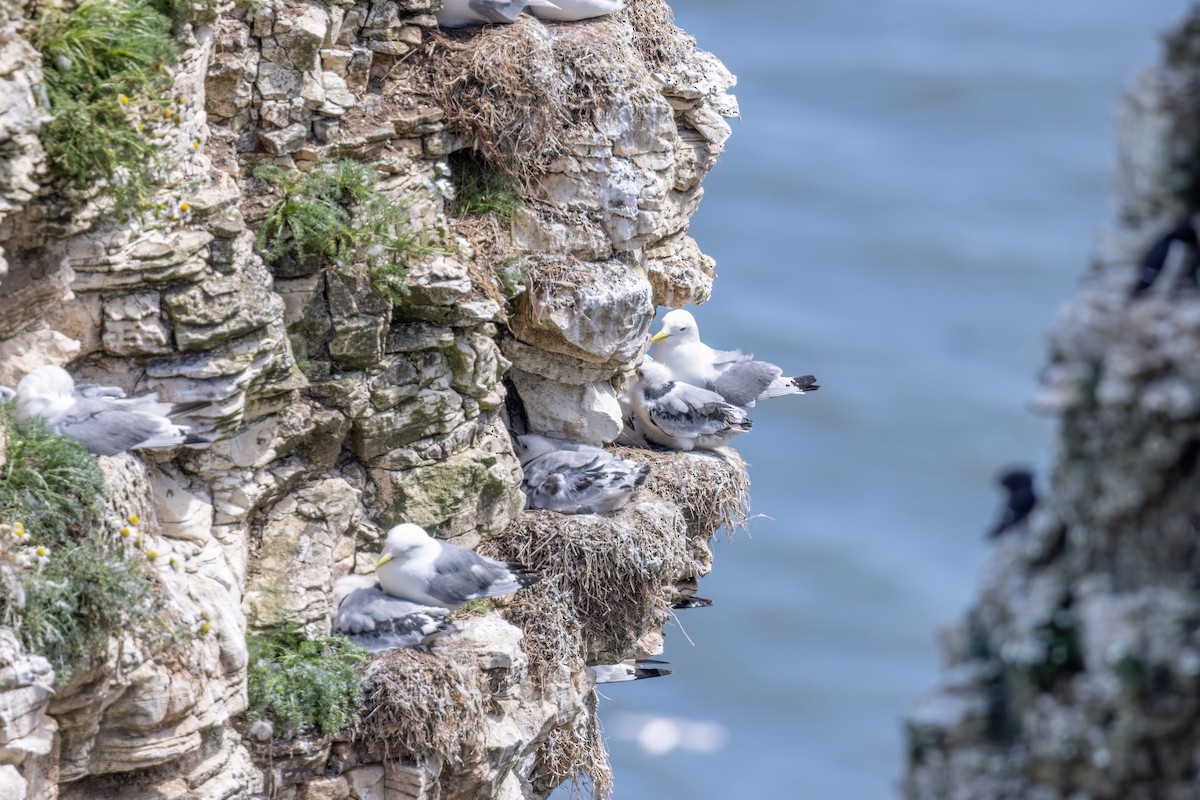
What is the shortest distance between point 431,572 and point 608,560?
43.0 inches

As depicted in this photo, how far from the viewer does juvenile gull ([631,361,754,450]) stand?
7.67 metres

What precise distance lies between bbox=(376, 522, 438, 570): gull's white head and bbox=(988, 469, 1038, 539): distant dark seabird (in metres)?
4.04

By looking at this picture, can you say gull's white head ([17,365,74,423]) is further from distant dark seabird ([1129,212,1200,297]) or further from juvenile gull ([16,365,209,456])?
distant dark seabird ([1129,212,1200,297])

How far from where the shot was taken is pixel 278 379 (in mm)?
5477

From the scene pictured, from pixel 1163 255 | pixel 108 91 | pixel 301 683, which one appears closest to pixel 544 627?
pixel 301 683

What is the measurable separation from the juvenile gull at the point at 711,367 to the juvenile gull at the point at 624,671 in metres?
1.47

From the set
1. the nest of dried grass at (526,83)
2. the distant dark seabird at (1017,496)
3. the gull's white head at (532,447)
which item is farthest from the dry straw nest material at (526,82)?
the distant dark seabird at (1017,496)

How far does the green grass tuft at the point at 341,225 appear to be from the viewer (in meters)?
5.59

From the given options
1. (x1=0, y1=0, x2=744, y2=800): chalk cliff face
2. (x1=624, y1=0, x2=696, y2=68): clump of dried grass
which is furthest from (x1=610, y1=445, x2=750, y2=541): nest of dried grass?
(x1=624, y1=0, x2=696, y2=68): clump of dried grass

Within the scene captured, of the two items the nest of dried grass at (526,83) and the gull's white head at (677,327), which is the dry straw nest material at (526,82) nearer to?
the nest of dried grass at (526,83)

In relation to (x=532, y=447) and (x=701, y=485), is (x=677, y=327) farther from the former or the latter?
(x=532, y=447)

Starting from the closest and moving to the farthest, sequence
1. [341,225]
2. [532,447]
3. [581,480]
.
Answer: [341,225]
[581,480]
[532,447]

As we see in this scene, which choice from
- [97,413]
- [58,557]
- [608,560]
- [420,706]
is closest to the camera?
[58,557]

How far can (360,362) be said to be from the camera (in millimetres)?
5902
